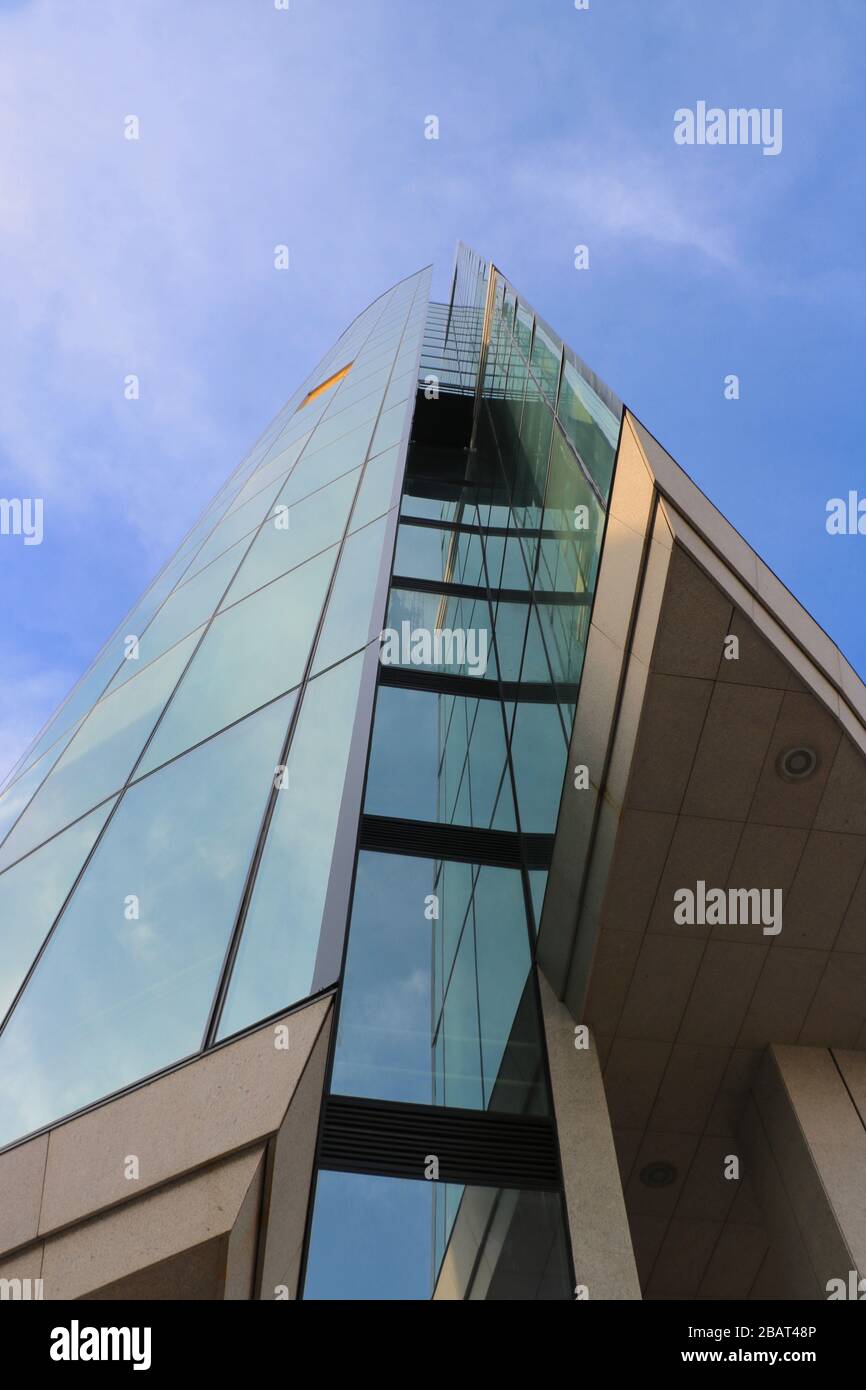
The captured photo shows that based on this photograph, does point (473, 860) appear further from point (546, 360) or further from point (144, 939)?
point (546, 360)

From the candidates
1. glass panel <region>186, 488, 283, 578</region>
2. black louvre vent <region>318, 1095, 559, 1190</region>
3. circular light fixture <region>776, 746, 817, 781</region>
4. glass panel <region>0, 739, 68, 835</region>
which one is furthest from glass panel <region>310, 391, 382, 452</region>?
black louvre vent <region>318, 1095, 559, 1190</region>

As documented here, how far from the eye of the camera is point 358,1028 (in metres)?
8.01

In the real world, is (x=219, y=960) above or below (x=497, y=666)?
below

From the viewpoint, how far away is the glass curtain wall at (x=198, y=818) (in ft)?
23.5

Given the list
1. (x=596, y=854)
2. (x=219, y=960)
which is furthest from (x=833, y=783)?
(x=219, y=960)

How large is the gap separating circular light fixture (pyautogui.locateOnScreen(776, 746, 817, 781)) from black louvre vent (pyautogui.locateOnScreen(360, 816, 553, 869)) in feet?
8.16

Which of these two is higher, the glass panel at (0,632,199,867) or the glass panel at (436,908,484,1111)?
the glass panel at (0,632,199,867)

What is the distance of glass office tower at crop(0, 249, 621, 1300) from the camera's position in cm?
711

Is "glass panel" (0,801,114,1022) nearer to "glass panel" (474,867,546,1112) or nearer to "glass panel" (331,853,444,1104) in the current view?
"glass panel" (331,853,444,1104)

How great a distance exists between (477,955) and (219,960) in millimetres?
2851
